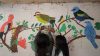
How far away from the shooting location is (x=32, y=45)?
1.50 metres

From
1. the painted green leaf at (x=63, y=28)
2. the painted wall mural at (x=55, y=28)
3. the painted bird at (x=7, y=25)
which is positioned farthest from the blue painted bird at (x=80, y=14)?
the painted bird at (x=7, y=25)

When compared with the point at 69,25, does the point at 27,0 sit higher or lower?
higher

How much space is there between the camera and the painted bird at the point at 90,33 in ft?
4.79

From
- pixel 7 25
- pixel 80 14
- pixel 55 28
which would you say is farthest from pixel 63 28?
pixel 7 25

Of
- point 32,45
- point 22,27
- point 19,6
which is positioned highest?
point 19,6

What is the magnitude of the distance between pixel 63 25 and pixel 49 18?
118 mm

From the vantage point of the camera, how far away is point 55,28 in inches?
59.4

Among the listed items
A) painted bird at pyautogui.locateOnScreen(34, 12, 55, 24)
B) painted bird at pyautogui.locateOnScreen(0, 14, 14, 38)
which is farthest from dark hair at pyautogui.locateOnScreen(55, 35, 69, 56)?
painted bird at pyautogui.locateOnScreen(0, 14, 14, 38)

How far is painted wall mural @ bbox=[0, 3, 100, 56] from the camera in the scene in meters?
1.48

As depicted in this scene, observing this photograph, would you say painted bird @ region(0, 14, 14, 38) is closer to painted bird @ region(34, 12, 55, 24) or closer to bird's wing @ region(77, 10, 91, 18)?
painted bird @ region(34, 12, 55, 24)

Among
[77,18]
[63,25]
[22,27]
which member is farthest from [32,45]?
[77,18]

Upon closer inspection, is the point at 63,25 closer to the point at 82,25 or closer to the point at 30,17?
the point at 82,25

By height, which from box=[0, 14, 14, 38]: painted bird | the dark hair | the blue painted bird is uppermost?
the blue painted bird

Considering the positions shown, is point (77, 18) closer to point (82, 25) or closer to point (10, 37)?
point (82, 25)
